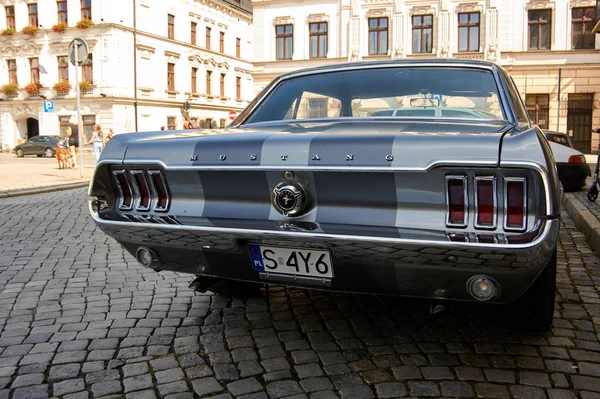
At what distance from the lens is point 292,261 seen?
276 centimetres

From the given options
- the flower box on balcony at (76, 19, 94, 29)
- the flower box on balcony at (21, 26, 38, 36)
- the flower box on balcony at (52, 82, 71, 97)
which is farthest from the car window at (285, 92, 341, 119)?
the flower box on balcony at (21, 26, 38, 36)

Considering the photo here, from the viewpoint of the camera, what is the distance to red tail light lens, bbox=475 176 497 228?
2.40 meters

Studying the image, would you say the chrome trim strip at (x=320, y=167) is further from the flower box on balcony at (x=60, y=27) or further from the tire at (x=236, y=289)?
the flower box on balcony at (x=60, y=27)

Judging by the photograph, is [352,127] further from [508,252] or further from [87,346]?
[87,346]

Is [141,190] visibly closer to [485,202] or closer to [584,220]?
[485,202]

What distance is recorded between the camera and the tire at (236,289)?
13.2 ft

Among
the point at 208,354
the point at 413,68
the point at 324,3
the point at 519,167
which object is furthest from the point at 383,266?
the point at 324,3

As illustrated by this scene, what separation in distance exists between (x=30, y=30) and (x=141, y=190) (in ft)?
148

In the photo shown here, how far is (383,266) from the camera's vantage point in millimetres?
2539

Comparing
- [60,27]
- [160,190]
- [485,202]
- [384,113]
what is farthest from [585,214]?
[60,27]

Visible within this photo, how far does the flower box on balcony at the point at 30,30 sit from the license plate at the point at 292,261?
150ft

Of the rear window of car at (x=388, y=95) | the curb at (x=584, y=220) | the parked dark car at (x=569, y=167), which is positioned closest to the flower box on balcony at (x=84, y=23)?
the parked dark car at (x=569, y=167)

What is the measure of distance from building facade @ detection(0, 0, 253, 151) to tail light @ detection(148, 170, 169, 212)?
1398 inches

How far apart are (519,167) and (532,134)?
0.29 m
